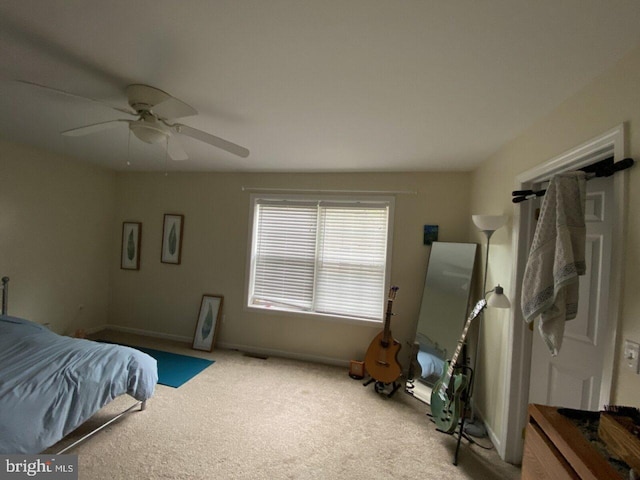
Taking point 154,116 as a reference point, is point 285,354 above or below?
below

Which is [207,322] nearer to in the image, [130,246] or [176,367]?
[176,367]

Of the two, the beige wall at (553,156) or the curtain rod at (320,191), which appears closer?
the beige wall at (553,156)

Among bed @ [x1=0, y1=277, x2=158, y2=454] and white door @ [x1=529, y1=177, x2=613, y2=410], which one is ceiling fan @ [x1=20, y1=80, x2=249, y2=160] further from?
white door @ [x1=529, y1=177, x2=613, y2=410]

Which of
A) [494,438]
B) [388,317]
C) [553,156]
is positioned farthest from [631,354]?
[388,317]

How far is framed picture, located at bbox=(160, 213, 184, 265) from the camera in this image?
13.1ft

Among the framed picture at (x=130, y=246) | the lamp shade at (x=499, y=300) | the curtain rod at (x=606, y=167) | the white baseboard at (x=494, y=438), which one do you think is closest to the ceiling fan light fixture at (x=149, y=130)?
the curtain rod at (x=606, y=167)

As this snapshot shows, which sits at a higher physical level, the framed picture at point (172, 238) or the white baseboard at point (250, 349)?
the framed picture at point (172, 238)

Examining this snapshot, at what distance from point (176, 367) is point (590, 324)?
12.0 ft

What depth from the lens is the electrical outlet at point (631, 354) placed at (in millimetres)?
1046

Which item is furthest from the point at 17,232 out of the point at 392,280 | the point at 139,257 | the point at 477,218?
the point at 477,218

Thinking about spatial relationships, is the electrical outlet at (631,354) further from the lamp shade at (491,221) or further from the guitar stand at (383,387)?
the guitar stand at (383,387)

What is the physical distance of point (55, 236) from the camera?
3.56 metres

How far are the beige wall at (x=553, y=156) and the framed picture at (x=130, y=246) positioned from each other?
4.46m

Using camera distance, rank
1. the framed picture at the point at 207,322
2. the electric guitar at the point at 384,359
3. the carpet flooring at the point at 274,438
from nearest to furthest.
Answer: the carpet flooring at the point at 274,438, the electric guitar at the point at 384,359, the framed picture at the point at 207,322
